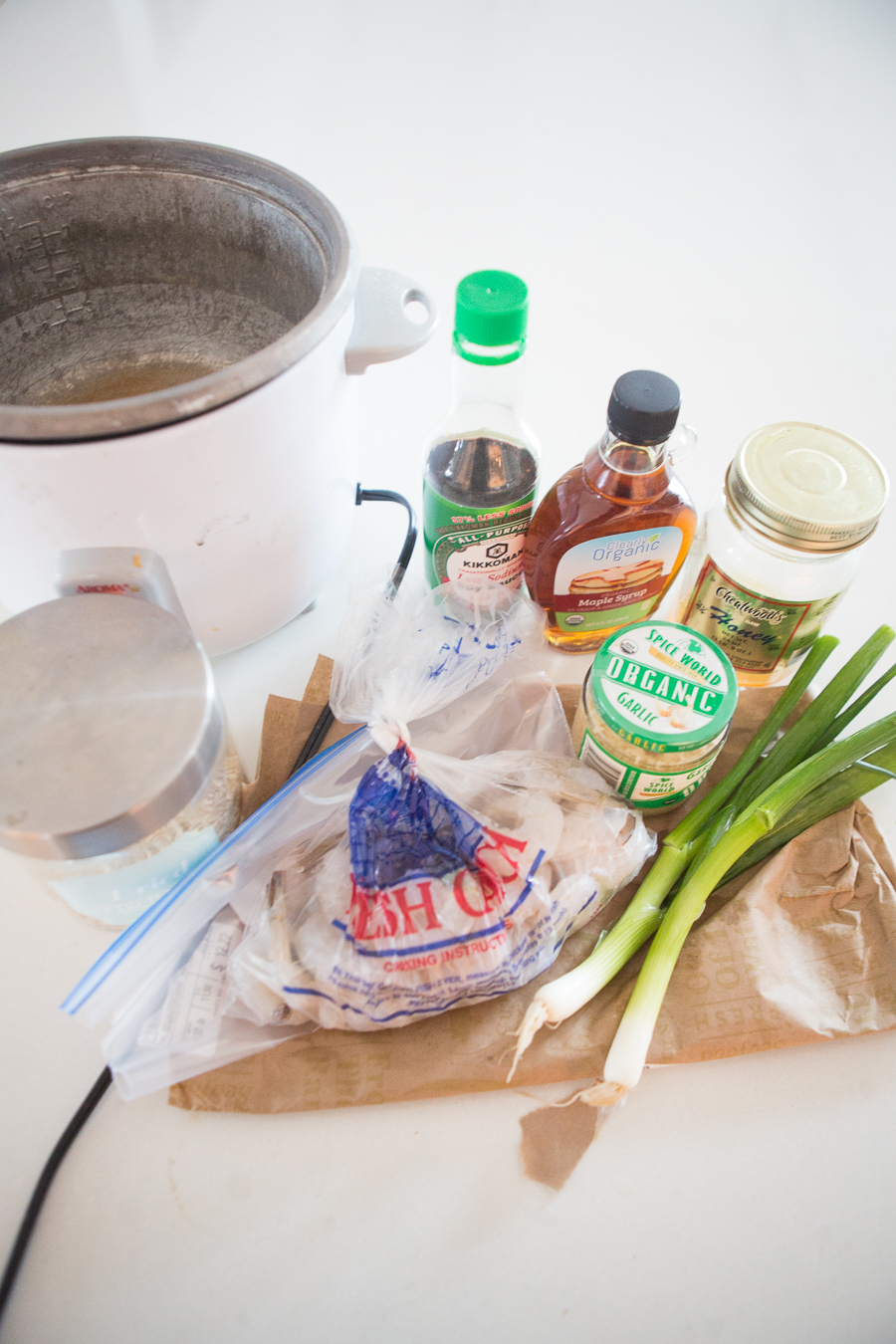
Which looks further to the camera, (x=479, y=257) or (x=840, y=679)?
(x=479, y=257)

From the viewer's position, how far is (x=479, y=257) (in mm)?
1002

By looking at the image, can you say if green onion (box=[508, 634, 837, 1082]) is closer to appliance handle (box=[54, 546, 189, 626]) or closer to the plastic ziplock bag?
the plastic ziplock bag

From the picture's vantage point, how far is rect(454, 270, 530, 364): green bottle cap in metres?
0.50

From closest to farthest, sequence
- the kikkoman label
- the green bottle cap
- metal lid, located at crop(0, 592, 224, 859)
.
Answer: metal lid, located at crop(0, 592, 224, 859) < the green bottle cap < the kikkoman label

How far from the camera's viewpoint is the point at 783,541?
55cm

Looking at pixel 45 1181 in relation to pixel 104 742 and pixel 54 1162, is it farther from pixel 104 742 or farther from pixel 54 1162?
pixel 104 742

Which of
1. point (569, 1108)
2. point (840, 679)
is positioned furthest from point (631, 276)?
point (569, 1108)

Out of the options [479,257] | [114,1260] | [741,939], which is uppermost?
[479,257]

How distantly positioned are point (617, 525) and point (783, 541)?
0.36ft

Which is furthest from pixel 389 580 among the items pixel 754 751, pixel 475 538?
pixel 754 751

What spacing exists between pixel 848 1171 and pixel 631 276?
0.92 m

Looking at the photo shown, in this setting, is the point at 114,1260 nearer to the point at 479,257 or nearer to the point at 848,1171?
the point at 848,1171

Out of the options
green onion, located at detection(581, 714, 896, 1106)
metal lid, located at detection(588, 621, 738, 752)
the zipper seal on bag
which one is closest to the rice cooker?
the zipper seal on bag

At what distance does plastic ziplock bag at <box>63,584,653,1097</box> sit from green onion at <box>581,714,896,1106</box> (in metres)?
0.04
